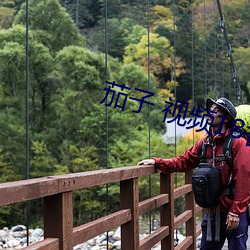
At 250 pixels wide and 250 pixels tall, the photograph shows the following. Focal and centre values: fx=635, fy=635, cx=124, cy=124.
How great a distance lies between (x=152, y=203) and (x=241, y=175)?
487 mm

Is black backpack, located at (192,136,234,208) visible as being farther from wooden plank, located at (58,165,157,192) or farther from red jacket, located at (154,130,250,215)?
wooden plank, located at (58,165,157,192)

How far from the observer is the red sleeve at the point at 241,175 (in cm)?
195

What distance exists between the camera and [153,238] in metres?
2.31

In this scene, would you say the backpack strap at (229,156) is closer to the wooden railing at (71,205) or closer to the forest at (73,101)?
the wooden railing at (71,205)

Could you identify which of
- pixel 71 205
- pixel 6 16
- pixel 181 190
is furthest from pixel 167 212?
pixel 6 16

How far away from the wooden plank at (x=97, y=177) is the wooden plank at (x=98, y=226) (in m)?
0.10

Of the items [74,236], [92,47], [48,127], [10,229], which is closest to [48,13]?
[92,47]

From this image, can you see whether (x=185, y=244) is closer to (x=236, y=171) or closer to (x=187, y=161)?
(x=187, y=161)

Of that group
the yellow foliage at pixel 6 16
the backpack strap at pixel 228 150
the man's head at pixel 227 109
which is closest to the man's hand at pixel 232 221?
the backpack strap at pixel 228 150

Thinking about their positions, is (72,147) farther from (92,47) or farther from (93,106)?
(92,47)

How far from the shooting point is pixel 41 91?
16375mm

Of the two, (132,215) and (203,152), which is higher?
(203,152)

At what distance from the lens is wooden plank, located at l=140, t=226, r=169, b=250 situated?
2.22 metres

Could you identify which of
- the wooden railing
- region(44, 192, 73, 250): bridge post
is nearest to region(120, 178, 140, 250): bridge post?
the wooden railing
